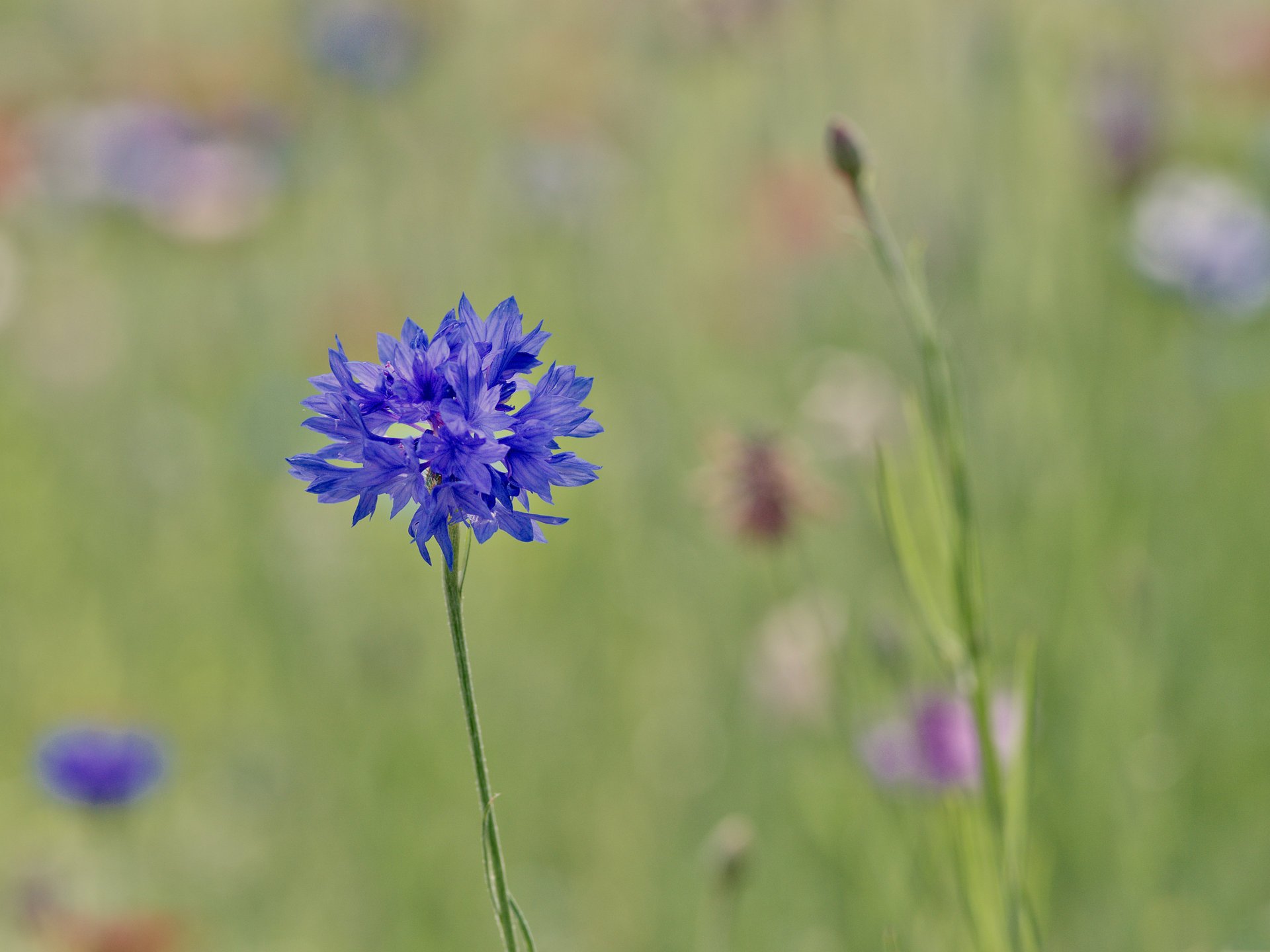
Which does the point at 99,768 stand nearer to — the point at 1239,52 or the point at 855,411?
the point at 855,411

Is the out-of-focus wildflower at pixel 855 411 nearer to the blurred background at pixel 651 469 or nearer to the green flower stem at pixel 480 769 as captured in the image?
the blurred background at pixel 651 469

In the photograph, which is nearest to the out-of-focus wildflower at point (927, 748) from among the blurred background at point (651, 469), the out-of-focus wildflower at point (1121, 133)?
the blurred background at point (651, 469)

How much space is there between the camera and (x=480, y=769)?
623mm

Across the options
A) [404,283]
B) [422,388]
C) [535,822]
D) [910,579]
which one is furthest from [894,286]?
[404,283]

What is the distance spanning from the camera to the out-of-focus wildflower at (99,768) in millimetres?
1496

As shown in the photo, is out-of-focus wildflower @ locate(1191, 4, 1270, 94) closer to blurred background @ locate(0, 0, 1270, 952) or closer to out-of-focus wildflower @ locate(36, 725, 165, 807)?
blurred background @ locate(0, 0, 1270, 952)

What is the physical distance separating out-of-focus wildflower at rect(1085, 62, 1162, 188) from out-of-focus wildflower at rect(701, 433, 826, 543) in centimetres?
137

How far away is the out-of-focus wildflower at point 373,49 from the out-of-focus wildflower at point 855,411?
1.50 metres

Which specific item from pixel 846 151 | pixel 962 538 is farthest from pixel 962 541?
pixel 846 151

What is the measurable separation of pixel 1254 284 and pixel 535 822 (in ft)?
4.70

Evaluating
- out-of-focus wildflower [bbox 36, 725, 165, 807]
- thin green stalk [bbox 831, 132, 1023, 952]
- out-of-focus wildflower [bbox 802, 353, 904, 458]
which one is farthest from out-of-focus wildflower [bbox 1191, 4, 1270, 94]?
out-of-focus wildflower [bbox 36, 725, 165, 807]

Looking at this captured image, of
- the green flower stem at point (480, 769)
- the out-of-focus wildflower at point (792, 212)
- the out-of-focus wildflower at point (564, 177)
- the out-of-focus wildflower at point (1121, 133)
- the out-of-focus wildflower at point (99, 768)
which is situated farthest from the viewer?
the out-of-focus wildflower at point (564, 177)

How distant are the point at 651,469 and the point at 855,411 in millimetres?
707

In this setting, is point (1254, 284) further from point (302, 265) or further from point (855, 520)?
point (302, 265)
